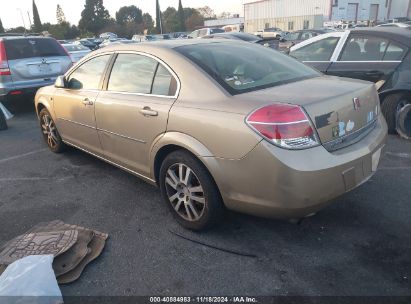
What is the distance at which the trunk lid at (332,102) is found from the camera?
2501 mm

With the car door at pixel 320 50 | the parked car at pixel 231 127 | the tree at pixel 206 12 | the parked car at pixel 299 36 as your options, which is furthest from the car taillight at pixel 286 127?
the tree at pixel 206 12

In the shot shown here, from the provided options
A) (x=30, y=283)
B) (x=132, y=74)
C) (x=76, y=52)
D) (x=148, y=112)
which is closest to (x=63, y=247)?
(x=30, y=283)

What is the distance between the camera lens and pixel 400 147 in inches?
192

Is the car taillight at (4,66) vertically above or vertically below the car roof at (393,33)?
below

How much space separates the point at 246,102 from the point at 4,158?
430 centimetres

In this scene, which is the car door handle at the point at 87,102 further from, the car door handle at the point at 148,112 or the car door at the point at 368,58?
the car door at the point at 368,58

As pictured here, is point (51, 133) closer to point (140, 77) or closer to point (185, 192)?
point (140, 77)

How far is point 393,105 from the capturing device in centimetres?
511

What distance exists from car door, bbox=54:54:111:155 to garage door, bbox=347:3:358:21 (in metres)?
54.3

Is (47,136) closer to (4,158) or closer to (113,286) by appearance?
(4,158)

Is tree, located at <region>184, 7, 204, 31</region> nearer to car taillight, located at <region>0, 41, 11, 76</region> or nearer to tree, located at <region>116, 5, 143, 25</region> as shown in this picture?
tree, located at <region>116, 5, 143, 25</region>

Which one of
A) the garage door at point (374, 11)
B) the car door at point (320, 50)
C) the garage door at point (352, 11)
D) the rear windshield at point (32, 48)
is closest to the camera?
the car door at point (320, 50)

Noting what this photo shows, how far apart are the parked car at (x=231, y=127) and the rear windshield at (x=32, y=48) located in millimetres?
4756

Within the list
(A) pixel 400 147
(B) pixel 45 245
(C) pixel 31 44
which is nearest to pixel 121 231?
(B) pixel 45 245
